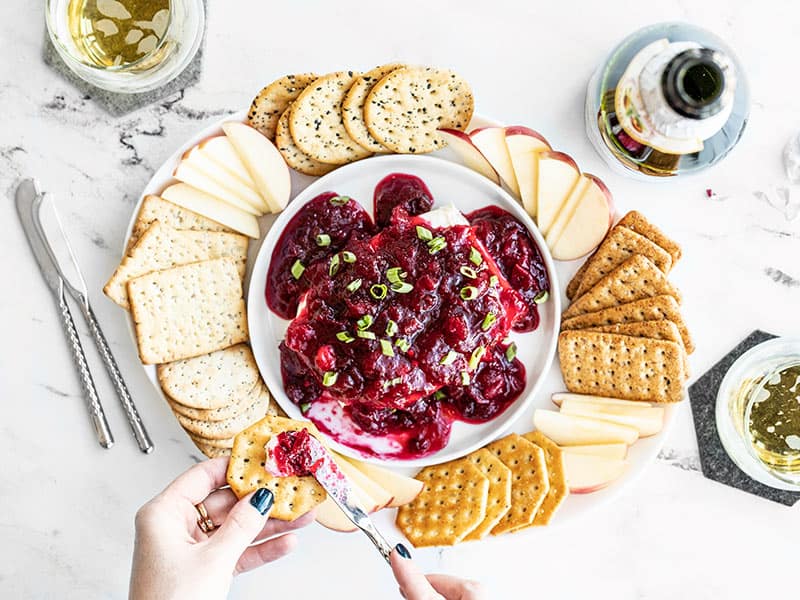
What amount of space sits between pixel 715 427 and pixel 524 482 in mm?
957

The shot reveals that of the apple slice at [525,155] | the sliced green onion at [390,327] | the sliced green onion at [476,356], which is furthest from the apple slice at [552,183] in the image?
the sliced green onion at [390,327]

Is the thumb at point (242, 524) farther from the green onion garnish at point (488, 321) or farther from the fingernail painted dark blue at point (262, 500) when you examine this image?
the green onion garnish at point (488, 321)

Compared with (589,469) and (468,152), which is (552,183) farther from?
(589,469)

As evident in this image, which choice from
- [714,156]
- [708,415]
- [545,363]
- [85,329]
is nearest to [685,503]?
[708,415]

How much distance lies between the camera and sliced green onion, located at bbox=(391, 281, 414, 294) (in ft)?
9.98

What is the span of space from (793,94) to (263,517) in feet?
9.55

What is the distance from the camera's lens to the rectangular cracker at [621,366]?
3365 mm

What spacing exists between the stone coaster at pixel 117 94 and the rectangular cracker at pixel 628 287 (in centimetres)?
196

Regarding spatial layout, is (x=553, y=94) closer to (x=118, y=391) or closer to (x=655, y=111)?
(x=655, y=111)

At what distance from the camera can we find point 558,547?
12.2 feet

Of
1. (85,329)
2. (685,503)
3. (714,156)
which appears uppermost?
(714,156)

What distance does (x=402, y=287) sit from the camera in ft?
9.98

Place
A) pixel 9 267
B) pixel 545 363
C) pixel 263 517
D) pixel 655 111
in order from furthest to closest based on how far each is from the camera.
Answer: pixel 9 267, pixel 545 363, pixel 655 111, pixel 263 517

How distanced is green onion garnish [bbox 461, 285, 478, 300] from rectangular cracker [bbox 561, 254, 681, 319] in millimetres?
648
